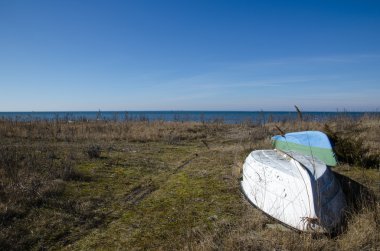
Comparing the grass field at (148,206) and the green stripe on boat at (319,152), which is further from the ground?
the green stripe on boat at (319,152)

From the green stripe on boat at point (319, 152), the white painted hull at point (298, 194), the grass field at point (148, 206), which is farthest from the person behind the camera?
the green stripe on boat at point (319, 152)

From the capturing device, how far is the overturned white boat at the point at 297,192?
3.73 metres

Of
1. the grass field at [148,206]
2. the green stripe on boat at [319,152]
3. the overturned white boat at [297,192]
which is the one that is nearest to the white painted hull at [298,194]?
the overturned white boat at [297,192]

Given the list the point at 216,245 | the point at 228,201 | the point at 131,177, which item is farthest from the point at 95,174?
the point at 216,245

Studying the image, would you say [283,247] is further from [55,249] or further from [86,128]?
[86,128]

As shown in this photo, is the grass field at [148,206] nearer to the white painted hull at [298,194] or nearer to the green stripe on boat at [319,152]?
the white painted hull at [298,194]

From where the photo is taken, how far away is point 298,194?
13.0ft

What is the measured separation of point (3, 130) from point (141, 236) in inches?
491

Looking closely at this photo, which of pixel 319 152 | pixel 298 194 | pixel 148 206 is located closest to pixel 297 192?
pixel 298 194

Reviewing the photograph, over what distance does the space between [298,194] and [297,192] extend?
3 cm

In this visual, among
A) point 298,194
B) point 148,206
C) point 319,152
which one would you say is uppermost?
point 319,152

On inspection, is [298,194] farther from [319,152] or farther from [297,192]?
[319,152]

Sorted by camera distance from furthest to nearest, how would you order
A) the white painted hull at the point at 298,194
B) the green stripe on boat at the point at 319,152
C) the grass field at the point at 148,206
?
the green stripe on boat at the point at 319,152 → the white painted hull at the point at 298,194 → the grass field at the point at 148,206

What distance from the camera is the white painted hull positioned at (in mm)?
3729
